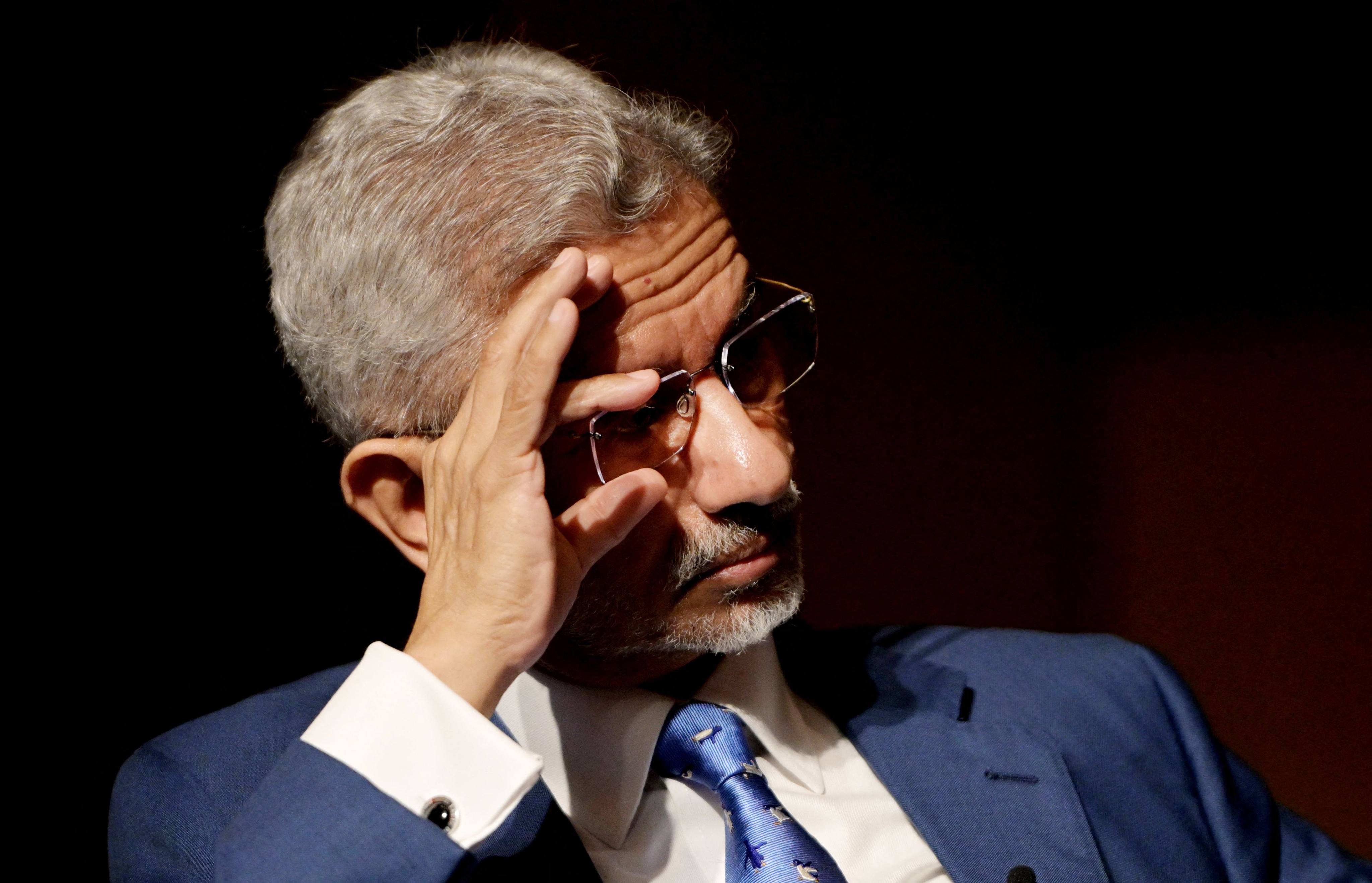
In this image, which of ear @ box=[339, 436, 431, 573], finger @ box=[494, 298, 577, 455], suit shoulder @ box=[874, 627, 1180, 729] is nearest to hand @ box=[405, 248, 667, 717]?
finger @ box=[494, 298, 577, 455]

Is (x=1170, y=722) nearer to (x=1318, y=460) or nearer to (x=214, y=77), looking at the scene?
(x=1318, y=460)

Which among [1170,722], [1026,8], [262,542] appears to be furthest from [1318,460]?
[262,542]

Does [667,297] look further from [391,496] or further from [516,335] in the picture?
[391,496]

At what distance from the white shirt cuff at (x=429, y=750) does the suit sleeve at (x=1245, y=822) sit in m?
1.18

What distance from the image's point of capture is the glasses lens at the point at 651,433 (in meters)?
1.31

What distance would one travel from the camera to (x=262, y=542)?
169 cm

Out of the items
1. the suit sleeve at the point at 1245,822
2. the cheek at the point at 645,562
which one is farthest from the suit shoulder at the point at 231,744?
the suit sleeve at the point at 1245,822

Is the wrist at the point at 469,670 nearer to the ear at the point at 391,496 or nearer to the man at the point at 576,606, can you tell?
the man at the point at 576,606

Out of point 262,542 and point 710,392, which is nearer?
point 710,392

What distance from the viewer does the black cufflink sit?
1096mm

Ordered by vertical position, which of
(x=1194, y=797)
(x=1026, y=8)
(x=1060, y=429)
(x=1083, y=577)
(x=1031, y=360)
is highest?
(x=1026, y=8)

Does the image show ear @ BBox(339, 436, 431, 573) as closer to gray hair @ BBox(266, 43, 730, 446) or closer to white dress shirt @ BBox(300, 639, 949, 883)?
gray hair @ BBox(266, 43, 730, 446)

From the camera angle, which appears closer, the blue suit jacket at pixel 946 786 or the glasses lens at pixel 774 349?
the blue suit jacket at pixel 946 786

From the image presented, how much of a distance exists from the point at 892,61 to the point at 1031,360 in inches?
A: 35.2
